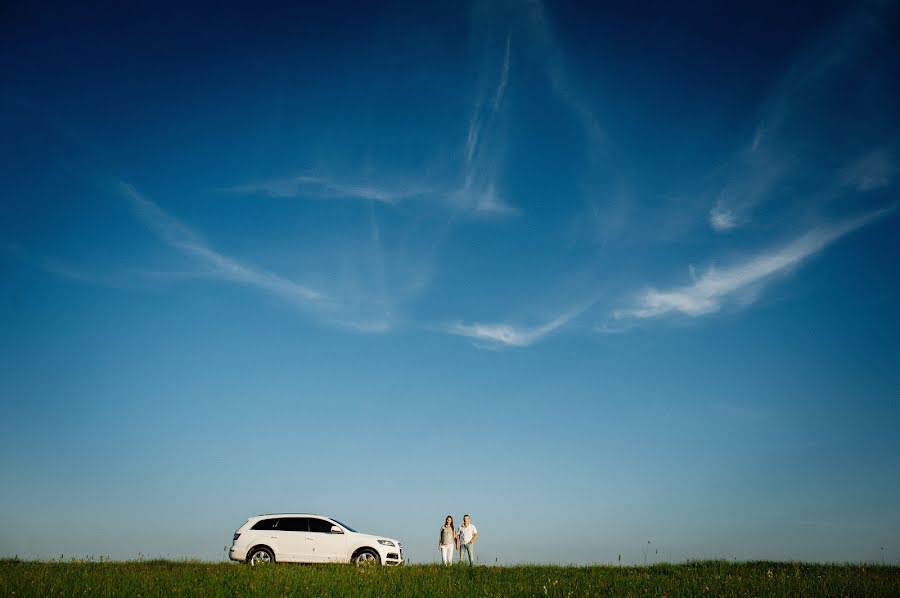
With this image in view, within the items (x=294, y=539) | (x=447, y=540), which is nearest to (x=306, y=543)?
(x=294, y=539)

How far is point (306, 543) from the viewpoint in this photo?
23.6m

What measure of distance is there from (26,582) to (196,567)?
6125 mm

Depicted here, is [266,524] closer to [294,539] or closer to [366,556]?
[294,539]

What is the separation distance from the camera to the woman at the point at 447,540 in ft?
79.3

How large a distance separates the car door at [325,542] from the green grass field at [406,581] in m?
1.70

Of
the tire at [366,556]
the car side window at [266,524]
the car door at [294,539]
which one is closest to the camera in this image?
the tire at [366,556]

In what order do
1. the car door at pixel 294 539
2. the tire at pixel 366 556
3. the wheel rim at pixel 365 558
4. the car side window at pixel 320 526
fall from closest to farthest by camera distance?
1. the wheel rim at pixel 365 558
2. the tire at pixel 366 556
3. the car door at pixel 294 539
4. the car side window at pixel 320 526

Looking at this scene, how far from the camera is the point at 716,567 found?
76.6 feet

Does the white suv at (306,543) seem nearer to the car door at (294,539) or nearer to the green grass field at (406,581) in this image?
the car door at (294,539)

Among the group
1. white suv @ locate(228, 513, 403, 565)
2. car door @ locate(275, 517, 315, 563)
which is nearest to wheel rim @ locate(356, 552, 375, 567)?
white suv @ locate(228, 513, 403, 565)

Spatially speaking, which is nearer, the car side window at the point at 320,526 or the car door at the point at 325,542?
the car door at the point at 325,542

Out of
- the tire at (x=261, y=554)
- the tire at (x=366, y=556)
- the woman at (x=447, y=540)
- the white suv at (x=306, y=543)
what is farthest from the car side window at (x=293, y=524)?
the woman at (x=447, y=540)

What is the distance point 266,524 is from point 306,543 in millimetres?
1670

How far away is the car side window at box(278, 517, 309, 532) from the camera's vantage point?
23750 millimetres
